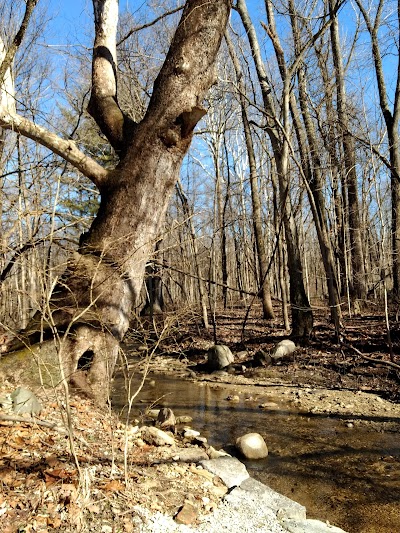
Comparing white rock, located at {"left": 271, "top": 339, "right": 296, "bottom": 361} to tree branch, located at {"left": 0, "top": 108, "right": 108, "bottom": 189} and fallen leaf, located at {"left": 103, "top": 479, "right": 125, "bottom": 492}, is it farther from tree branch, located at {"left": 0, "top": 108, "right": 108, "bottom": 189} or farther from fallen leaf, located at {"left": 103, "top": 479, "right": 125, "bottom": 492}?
fallen leaf, located at {"left": 103, "top": 479, "right": 125, "bottom": 492}

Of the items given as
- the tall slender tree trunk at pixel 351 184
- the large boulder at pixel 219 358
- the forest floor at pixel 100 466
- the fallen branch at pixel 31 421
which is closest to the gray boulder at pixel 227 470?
the forest floor at pixel 100 466

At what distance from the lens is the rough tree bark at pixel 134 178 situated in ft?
15.9

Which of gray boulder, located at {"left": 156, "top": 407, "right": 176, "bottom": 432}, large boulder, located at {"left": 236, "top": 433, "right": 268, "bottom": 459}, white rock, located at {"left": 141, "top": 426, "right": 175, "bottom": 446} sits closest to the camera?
white rock, located at {"left": 141, "top": 426, "right": 175, "bottom": 446}

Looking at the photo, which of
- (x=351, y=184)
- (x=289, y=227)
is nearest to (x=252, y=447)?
(x=289, y=227)

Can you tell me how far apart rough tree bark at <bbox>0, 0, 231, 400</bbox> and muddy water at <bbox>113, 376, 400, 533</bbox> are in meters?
1.10

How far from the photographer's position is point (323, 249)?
10273 millimetres

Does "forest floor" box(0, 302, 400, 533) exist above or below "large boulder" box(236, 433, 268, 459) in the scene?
above

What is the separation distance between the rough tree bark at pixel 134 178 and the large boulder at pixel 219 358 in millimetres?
5354

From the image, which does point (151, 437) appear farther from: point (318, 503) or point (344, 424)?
point (344, 424)

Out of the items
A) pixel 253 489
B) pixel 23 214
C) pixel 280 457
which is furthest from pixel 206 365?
pixel 23 214

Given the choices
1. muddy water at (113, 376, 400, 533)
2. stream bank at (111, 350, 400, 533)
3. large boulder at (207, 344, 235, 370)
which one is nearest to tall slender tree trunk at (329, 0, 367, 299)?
large boulder at (207, 344, 235, 370)

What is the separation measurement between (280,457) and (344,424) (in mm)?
1591

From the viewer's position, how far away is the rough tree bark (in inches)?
190

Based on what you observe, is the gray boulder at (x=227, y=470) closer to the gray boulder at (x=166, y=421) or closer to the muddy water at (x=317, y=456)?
the muddy water at (x=317, y=456)
